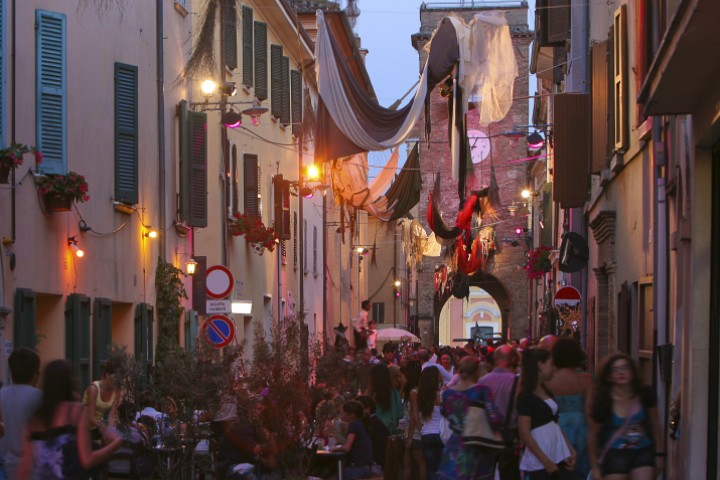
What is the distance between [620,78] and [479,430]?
8.07 meters

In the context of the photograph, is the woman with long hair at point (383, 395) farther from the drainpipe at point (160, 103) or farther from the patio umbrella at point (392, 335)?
the patio umbrella at point (392, 335)

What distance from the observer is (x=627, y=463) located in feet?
28.5

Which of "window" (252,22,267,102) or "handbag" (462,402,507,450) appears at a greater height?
"window" (252,22,267,102)

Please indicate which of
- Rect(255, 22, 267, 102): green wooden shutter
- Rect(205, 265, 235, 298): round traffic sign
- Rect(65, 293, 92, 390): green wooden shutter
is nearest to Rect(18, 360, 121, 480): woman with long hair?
Rect(65, 293, 92, 390): green wooden shutter

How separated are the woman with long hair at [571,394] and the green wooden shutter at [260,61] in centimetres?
1757

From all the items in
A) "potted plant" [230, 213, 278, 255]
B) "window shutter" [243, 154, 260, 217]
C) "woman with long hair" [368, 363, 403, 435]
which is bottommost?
"woman with long hair" [368, 363, 403, 435]

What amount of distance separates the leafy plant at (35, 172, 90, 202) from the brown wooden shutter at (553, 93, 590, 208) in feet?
28.7

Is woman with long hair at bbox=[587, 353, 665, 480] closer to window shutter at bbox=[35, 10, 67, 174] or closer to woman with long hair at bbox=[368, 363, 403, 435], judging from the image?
woman with long hair at bbox=[368, 363, 403, 435]

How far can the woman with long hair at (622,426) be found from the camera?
8680 millimetres

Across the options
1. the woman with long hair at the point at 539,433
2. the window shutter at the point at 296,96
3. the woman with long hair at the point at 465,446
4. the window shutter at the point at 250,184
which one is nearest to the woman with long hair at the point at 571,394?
the woman with long hair at the point at 539,433

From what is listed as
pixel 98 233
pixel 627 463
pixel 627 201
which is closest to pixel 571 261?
pixel 627 201

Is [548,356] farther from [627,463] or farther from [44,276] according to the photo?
[44,276]

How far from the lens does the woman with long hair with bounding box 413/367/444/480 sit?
1386 centimetres

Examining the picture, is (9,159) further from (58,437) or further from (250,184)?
(250,184)
